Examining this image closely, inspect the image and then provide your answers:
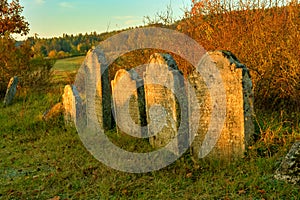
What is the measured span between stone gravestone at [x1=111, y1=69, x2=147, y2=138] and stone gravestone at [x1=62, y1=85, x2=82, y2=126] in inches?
51.3

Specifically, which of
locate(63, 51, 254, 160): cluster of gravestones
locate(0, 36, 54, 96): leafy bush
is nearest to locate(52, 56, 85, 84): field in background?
locate(0, 36, 54, 96): leafy bush

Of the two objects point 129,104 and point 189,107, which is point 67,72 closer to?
point 129,104

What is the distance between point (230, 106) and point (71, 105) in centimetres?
424

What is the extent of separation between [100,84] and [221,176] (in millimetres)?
3531

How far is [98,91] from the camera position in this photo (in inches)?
267

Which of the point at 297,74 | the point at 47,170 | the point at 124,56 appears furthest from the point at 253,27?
the point at 124,56

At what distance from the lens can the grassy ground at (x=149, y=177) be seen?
3.63m

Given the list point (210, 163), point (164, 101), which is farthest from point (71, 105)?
point (210, 163)

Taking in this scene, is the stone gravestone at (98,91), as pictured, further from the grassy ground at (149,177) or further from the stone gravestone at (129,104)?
the grassy ground at (149,177)

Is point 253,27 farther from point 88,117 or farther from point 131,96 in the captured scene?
point 88,117

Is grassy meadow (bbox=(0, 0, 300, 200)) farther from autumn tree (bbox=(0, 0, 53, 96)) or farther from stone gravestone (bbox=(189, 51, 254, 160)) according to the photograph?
autumn tree (bbox=(0, 0, 53, 96))

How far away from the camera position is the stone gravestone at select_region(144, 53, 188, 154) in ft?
15.7

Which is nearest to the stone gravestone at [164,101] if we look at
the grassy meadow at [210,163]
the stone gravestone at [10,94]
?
the grassy meadow at [210,163]

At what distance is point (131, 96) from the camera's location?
19.4 ft
